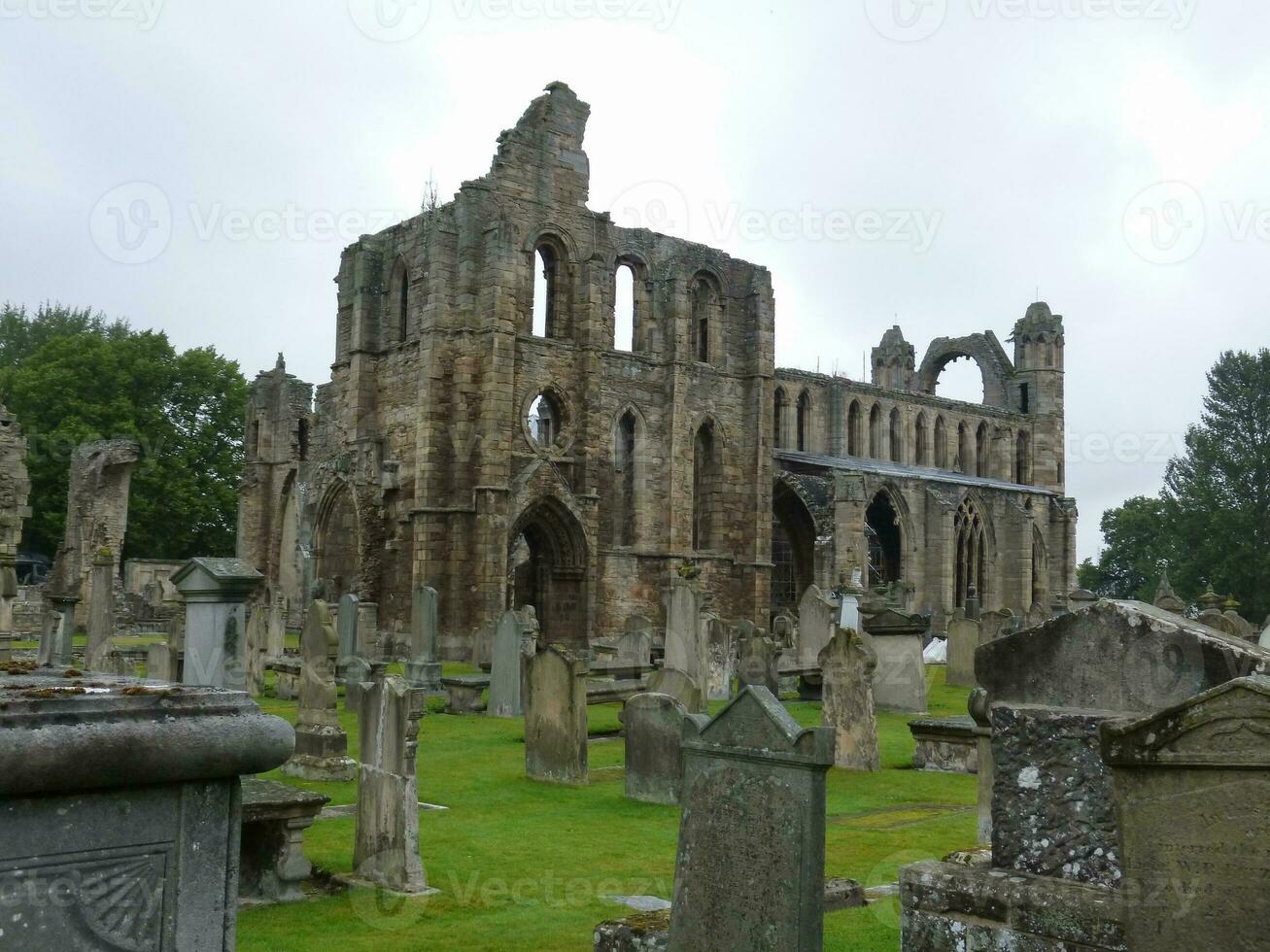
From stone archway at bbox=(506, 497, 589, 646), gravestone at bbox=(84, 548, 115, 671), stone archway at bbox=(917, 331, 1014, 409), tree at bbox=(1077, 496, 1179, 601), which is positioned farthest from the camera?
tree at bbox=(1077, 496, 1179, 601)

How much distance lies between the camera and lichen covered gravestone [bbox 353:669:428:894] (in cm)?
725

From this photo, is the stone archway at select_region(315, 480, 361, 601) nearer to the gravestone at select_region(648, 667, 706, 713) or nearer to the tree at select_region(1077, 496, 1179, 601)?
the gravestone at select_region(648, 667, 706, 713)

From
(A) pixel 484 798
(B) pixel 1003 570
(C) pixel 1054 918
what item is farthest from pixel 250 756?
(B) pixel 1003 570

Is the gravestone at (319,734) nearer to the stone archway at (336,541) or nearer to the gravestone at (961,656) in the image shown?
the gravestone at (961,656)

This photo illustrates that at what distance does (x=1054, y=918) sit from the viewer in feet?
12.5

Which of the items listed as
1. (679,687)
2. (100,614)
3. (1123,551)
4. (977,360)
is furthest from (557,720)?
(1123,551)

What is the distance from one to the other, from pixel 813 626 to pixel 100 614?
39.9 feet

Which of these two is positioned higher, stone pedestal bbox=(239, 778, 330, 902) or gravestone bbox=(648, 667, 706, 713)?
gravestone bbox=(648, 667, 706, 713)

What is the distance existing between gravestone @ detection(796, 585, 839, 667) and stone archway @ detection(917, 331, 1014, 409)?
3083 cm

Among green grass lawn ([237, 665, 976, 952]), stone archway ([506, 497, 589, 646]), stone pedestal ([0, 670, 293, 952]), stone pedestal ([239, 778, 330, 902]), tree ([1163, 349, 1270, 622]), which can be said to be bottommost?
green grass lawn ([237, 665, 976, 952])

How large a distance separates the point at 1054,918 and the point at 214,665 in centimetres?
657

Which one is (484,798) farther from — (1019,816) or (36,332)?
(36,332)

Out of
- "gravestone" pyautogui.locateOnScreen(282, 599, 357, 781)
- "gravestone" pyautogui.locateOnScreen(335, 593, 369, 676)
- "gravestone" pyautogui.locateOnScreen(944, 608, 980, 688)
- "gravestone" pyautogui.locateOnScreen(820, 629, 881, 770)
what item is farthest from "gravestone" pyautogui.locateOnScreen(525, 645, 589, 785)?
"gravestone" pyautogui.locateOnScreen(944, 608, 980, 688)

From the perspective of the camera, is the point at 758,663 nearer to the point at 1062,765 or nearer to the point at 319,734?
the point at 319,734
